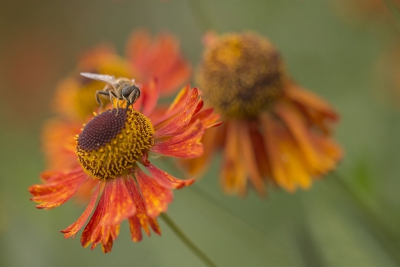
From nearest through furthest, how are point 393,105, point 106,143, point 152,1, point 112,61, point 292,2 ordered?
point 106,143 < point 393,105 < point 112,61 < point 292,2 < point 152,1

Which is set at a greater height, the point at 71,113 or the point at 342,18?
the point at 71,113

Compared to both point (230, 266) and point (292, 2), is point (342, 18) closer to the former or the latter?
point (292, 2)

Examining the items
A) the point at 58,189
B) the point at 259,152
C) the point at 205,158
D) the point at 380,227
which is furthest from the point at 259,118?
the point at 58,189

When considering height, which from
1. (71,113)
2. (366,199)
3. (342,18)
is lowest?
(366,199)

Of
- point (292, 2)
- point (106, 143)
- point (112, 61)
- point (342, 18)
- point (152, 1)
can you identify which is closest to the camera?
point (106, 143)

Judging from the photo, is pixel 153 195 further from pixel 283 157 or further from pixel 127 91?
pixel 283 157

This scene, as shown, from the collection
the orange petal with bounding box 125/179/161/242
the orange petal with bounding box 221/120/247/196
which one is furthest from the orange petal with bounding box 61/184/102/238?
the orange petal with bounding box 221/120/247/196

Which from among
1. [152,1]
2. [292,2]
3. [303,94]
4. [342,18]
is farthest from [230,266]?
[152,1]

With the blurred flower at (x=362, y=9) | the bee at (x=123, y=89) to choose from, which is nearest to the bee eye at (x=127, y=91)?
the bee at (x=123, y=89)
